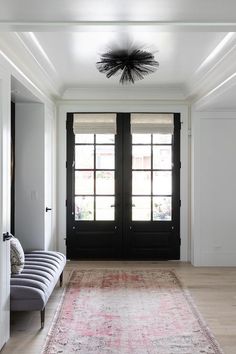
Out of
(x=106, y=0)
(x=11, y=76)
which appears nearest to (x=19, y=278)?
(x=11, y=76)

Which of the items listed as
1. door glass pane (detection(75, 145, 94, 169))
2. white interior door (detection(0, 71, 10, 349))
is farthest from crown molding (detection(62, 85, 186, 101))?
white interior door (detection(0, 71, 10, 349))

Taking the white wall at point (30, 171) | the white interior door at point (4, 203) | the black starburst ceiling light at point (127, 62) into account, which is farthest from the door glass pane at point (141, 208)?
the white interior door at point (4, 203)

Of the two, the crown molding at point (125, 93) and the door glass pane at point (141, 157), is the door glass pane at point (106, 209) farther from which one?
the crown molding at point (125, 93)

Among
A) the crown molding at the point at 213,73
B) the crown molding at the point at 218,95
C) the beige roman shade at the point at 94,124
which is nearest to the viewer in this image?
the crown molding at the point at 213,73

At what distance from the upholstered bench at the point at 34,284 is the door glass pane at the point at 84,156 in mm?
2179

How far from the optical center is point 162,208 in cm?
664

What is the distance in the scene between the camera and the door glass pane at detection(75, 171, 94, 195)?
6.62m

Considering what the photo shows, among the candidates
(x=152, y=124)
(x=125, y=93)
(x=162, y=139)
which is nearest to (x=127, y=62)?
(x=125, y=93)

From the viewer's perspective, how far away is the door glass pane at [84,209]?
6.63 meters

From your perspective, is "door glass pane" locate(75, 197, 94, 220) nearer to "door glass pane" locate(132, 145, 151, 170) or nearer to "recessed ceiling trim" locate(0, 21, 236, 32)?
"door glass pane" locate(132, 145, 151, 170)

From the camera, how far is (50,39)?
405cm

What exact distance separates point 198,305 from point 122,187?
2.61 meters

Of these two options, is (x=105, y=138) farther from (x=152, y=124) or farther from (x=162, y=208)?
(x=162, y=208)

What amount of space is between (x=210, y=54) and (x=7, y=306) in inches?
129
